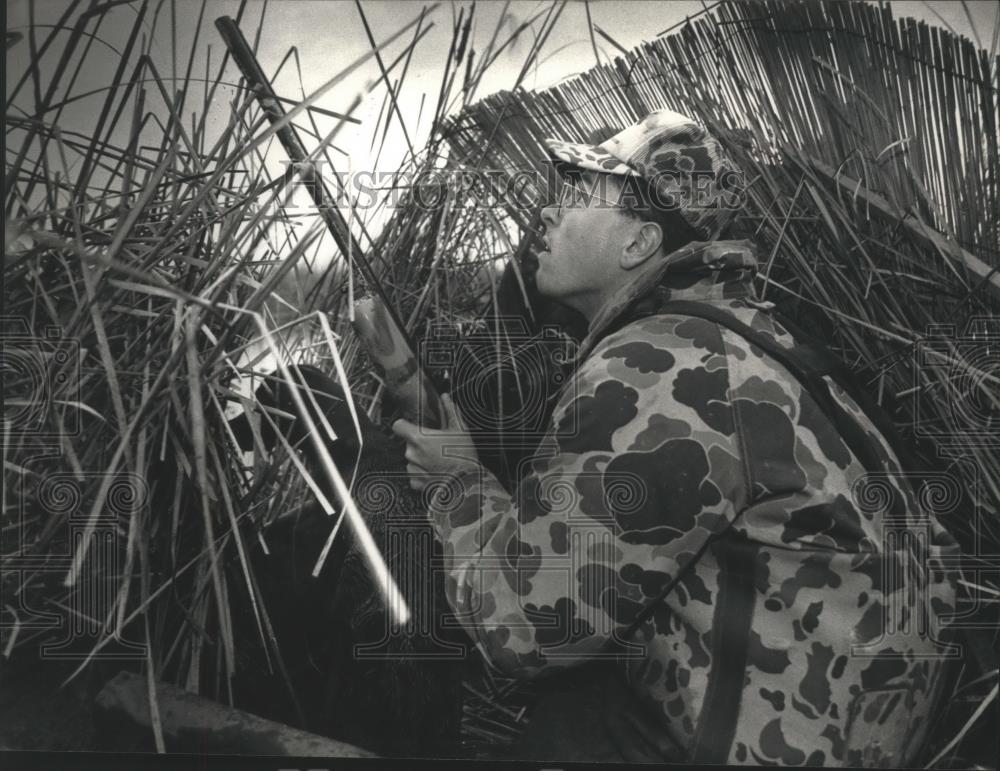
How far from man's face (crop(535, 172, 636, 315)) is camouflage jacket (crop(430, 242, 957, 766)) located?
20 cm

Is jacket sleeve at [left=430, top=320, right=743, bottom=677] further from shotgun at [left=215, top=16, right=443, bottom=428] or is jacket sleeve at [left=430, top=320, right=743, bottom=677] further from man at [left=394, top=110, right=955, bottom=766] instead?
shotgun at [left=215, top=16, right=443, bottom=428]

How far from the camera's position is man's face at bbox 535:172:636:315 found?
1.63 meters

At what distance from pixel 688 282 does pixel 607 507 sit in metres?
0.42

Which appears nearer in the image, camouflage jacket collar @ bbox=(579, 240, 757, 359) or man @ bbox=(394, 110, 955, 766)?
man @ bbox=(394, 110, 955, 766)

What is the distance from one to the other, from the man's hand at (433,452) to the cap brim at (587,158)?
52 cm

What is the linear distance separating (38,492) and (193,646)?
38 cm

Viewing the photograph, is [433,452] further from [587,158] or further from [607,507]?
[587,158]

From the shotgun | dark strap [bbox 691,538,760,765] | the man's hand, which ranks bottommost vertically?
dark strap [bbox 691,538,760,765]

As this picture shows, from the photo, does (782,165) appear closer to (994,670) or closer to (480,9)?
(480,9)

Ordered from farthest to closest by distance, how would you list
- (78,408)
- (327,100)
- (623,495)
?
(327,100) < (78,408) < (623,495)

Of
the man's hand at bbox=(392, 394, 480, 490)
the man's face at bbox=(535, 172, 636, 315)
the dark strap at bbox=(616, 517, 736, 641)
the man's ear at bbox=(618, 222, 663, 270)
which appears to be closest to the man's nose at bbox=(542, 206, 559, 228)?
the man's face at bbox=(535, 172, 636, 315)

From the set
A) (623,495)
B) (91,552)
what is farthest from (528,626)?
(91,552)

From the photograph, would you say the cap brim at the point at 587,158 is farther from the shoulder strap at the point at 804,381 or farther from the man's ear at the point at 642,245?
the shoulder strap at the point at 804,381

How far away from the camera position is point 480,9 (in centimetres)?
171
